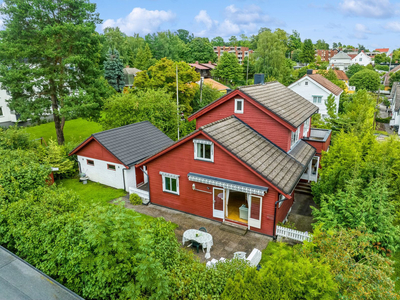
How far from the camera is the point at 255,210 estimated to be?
15336 millimetres

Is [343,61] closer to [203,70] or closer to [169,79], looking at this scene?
[203,70]

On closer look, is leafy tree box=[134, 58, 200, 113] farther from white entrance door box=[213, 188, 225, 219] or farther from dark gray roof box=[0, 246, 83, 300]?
dark gray roof box=[0, 246, 83, 300]

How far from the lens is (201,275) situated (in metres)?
8.22

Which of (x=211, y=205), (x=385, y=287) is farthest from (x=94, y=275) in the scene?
(x=211, y=205)

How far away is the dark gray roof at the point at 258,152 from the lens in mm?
14734

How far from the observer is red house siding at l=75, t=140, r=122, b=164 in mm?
21233

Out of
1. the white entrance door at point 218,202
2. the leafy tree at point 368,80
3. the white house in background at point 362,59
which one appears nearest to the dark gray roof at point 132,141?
the white entrance door at point 218,202

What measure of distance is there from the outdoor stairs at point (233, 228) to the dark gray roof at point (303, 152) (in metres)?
5.60

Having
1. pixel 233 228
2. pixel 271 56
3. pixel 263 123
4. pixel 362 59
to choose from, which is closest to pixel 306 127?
pixel 263 123

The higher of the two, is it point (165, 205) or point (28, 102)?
point (28, 102)

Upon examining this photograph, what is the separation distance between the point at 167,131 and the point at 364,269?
2528cm

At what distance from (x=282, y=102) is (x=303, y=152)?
382cm

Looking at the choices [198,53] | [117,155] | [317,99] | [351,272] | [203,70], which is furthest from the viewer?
[198,53]

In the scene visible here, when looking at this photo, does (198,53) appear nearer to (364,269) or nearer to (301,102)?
(301,102)
